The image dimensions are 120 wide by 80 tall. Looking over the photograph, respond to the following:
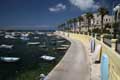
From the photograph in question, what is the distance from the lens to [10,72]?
131ft

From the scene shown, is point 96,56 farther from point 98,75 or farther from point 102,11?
point 102,11

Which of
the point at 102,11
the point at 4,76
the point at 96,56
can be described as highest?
the point at 102,11

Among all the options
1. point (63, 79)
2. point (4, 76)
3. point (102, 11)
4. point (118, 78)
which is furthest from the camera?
point (102, 11)

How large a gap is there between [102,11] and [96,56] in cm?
4966

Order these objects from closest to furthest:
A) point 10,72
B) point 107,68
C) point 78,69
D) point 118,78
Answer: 1. point 118,78
2. point 107,68
3. point 78,69
4. point 10,72

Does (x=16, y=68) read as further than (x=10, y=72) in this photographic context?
Yes

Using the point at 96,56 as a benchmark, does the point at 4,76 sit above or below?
below

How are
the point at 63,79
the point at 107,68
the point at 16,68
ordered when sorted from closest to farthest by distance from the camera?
the point at 107,68
the point at 63,79
the point at 16,68

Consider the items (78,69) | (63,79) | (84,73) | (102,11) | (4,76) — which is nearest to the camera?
(63,79)

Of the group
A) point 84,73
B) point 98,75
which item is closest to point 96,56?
point 84,73

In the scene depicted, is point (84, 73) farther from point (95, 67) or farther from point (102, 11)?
point (102, 11)

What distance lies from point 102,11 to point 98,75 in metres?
56.6

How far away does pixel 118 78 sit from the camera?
49.2 feet

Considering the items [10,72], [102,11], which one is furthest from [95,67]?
[102,11]
